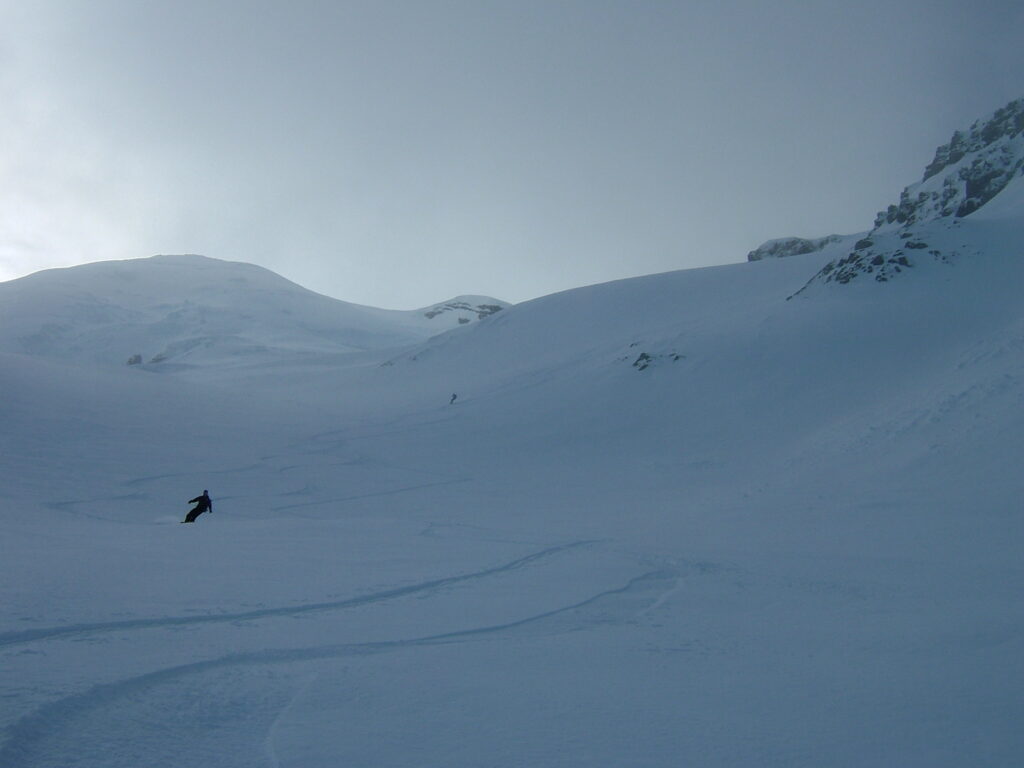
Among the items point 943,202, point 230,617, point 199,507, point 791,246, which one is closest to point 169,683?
point 230,617

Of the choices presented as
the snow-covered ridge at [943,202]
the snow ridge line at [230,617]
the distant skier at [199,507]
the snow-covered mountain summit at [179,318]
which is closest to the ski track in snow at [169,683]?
the snow ridge line at [230,617]

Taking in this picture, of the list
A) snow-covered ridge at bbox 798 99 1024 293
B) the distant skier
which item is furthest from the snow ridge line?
snow-covered ridge at bbox 798 99 1024 293

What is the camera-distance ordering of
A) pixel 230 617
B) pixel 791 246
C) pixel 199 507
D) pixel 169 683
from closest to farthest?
pixel 169 683 → pixel 230 617 → pixel 199 507 → pixel 791 246

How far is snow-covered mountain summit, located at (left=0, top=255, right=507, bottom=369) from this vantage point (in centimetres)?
7019

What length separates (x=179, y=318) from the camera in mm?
81375

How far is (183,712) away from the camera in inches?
157

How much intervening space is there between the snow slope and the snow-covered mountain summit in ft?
140

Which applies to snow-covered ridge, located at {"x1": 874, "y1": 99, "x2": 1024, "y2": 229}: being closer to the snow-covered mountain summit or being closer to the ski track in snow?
the snow-covered mountain summit

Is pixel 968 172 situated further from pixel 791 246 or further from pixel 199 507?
pixel 199 507

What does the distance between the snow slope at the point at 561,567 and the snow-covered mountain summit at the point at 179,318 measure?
140 ft

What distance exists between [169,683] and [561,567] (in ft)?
17.2

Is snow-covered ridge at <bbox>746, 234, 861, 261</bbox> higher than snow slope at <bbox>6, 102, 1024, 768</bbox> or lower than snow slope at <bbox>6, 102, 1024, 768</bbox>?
higher

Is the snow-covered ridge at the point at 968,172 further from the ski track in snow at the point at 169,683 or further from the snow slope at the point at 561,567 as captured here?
the ski track in snow at the point at 169,683

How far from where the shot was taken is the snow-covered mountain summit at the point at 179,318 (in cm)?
7019
